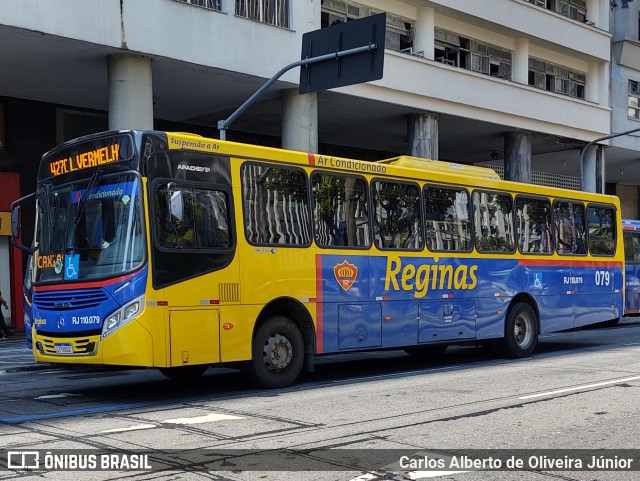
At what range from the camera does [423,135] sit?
94.9 ft

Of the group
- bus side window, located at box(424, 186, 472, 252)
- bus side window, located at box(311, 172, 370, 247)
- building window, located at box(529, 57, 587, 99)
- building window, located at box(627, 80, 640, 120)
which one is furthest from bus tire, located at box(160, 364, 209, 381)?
building window, located at box(627, 80, 640, 120)

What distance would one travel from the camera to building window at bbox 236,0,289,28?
2323cm

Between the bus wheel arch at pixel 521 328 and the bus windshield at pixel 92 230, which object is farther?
the bus wheel arch at pixel 521 328

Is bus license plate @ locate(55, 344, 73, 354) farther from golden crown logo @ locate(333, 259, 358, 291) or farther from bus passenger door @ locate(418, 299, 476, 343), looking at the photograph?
bus passenger door @ locate(418, 299, 476, 343)

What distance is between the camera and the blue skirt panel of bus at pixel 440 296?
12.6 meters

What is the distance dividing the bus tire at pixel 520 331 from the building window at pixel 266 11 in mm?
11643

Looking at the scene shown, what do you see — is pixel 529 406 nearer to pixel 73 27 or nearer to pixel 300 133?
pixel 73 27

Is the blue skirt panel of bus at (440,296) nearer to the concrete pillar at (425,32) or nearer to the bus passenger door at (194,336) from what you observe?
the bus passenger door at (194,336)

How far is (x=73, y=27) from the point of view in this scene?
1930cm

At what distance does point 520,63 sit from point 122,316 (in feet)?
87.0

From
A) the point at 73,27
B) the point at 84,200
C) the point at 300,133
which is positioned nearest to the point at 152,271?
the point at 84,200

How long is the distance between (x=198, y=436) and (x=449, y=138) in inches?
1085

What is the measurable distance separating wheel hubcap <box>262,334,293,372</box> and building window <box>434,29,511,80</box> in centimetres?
2060

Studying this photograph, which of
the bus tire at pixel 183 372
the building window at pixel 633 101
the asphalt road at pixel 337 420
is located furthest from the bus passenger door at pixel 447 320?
the building window at pixel 633 101
